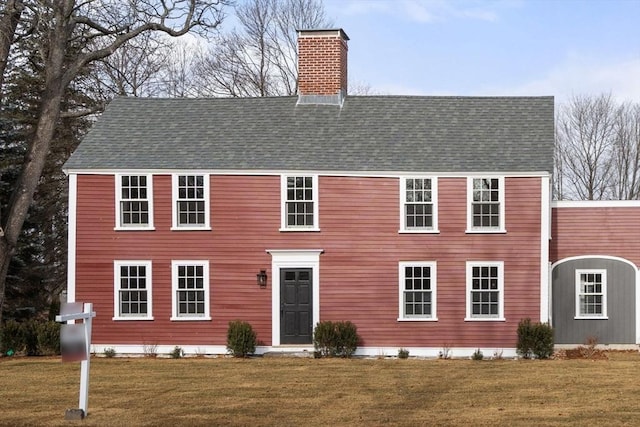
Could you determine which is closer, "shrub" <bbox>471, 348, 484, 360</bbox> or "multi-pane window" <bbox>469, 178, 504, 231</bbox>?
"shrub" <bbox>471, 348, 484, 360</bbox>

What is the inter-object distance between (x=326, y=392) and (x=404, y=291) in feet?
27.7

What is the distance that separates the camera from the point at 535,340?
1031 inches

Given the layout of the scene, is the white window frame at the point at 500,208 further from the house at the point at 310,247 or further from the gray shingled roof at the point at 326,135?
the gray shingled roof at the point at 326,135

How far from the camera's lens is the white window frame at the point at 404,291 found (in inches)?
1067

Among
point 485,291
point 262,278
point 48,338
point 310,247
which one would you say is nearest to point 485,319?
point 485,291

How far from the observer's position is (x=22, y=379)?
21625 millimetres

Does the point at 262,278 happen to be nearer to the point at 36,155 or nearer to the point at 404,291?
the point at 404,291

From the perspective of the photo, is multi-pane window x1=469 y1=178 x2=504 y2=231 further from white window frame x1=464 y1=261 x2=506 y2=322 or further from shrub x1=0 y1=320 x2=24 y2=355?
shrub x1=0 y1=320 x2=24 y2=355

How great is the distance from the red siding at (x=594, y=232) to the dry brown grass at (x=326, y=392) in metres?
4.29

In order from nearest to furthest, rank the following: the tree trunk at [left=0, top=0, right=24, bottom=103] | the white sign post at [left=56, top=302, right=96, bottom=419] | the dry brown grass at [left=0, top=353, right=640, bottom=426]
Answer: the white sign post at [left=56, top=302, right=96, bottom=419], the dry brown grass at [left=0, top=353, right=640, bottom=426], the tree trunk at [left=0, top=0, right=24, bottom=103]

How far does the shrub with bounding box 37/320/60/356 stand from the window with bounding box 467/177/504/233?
11.1 metres

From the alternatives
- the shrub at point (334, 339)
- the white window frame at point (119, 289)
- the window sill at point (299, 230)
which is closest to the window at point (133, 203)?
the white window frame at point (119, 289)

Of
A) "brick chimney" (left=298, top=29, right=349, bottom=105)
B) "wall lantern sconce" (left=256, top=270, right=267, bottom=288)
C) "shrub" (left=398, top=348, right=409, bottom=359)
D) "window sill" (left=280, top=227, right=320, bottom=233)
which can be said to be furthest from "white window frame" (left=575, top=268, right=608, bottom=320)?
"wall lantern sconce" (left=256, top=270, right=267, bottom=288)

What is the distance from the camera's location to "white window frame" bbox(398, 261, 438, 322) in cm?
2711
